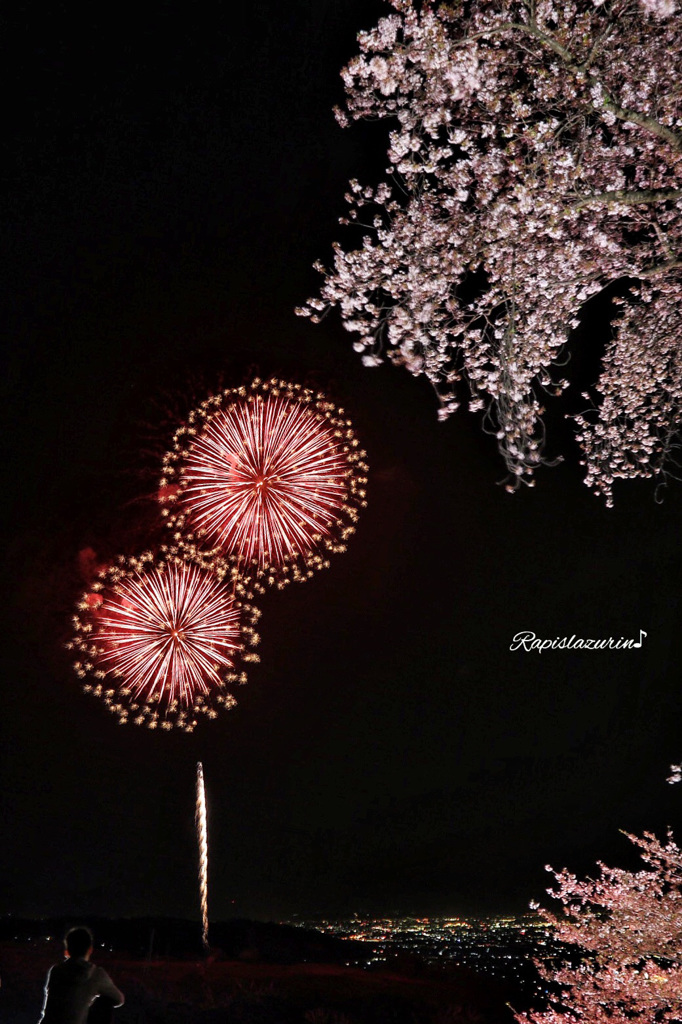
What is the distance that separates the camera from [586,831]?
37.4 feet

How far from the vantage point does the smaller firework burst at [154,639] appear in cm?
1041

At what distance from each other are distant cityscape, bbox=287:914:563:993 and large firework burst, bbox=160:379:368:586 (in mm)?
4681

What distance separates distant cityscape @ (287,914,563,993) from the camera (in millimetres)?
10516

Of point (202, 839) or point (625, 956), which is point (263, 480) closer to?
point (202, 839)

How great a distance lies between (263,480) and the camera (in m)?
10.6

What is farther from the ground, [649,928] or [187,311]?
[187,311]

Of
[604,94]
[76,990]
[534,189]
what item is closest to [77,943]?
[76,990]

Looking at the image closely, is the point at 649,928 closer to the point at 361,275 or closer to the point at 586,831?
the point at 586,831

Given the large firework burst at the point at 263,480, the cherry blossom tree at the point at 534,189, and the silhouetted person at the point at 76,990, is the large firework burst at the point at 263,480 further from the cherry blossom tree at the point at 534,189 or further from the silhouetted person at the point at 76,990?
the silhouetted person at the point at 76,990

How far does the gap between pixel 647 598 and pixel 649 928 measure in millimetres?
4485

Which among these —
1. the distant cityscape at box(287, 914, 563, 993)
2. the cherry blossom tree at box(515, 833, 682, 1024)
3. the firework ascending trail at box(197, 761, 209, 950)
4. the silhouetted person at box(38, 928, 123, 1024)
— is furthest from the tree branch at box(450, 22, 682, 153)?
the distant cityscape at box(287, 914, 563, 993)

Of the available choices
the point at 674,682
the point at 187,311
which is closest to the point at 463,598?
the point at 674,682

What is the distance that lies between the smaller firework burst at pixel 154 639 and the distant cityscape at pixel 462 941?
3.32 metres

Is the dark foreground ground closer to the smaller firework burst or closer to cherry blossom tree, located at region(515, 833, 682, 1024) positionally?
cherry blossom tree, located at region(515, 833, 682, 1024)
